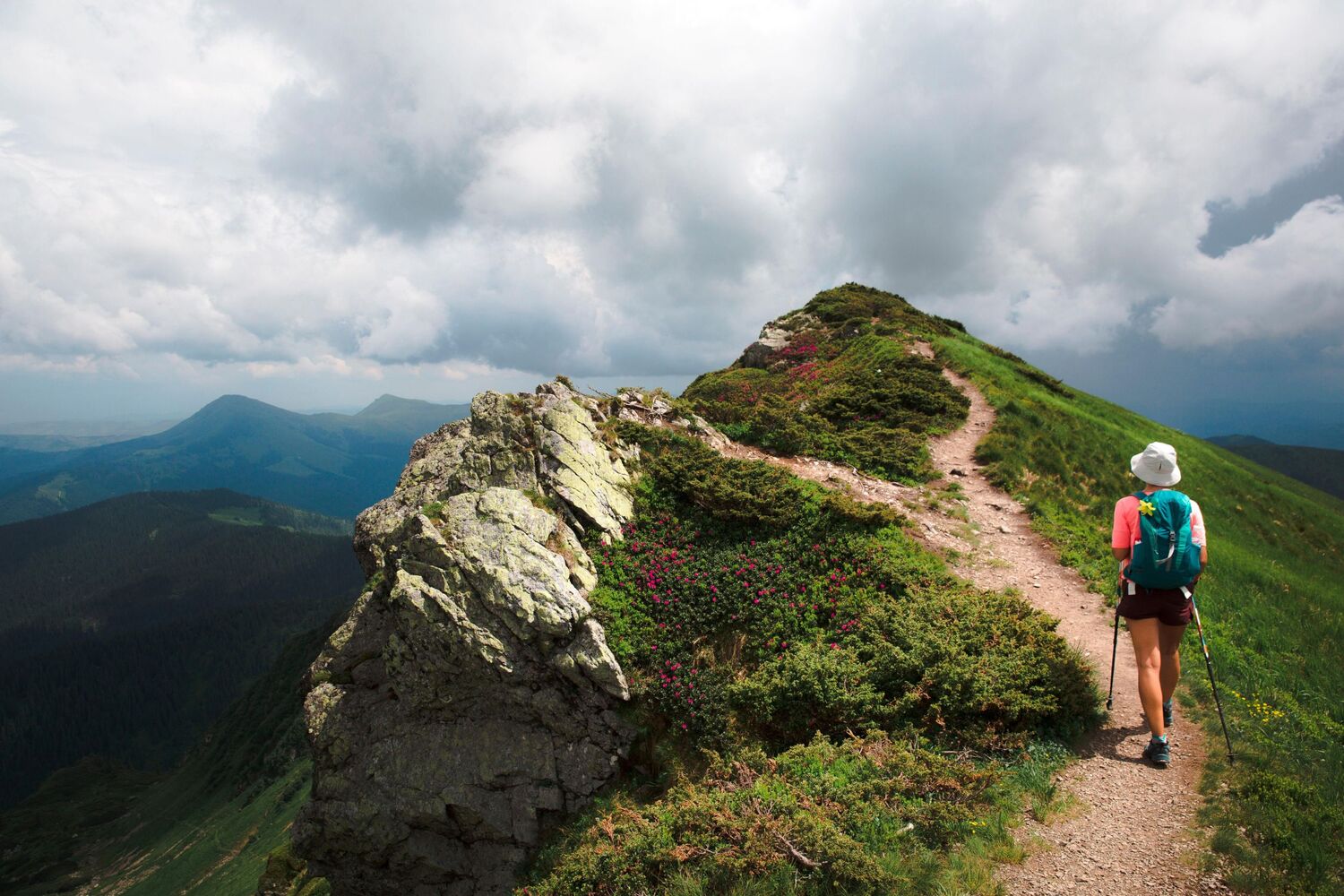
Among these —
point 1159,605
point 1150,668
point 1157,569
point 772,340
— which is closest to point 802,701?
point 1150,668

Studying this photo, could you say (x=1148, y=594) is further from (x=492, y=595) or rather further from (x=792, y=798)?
(x=492, y=595)

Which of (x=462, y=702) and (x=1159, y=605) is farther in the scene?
(x=462, y=702)

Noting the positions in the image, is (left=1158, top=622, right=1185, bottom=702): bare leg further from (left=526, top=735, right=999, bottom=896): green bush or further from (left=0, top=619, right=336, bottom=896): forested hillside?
(left=0, top=619, right=336, bottom=896): forested hillside

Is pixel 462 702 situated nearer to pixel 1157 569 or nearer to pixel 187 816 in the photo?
pixel 1157 569

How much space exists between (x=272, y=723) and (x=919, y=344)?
103213mm

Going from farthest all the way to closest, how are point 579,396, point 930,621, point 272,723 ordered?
point 272,723 < point 579,396 < point 930,621

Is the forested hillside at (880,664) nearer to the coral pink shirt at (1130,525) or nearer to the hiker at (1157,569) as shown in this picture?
the hiker at (1157,569)

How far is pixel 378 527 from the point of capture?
672 inches

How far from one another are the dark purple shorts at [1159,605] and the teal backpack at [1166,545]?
150 mm

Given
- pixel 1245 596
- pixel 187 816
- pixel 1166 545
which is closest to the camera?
pixel 1166 545

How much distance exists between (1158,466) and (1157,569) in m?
1.43

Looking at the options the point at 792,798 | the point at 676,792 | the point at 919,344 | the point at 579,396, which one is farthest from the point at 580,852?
the point at 919,344

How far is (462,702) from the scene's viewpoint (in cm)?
1408

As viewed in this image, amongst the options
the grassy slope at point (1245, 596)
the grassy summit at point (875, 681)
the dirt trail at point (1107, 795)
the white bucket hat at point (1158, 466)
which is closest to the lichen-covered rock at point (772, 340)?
the grassy slope at point (1245, 596)
